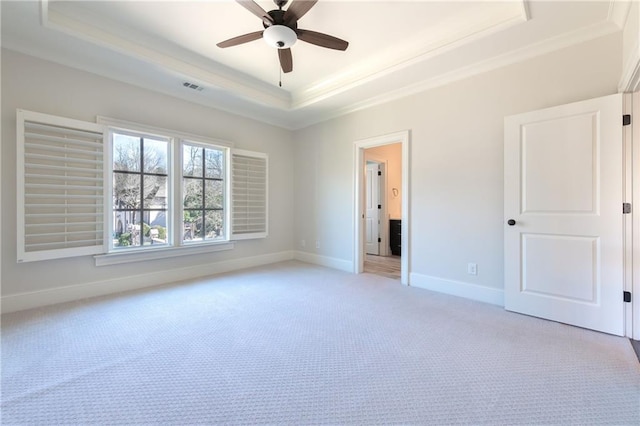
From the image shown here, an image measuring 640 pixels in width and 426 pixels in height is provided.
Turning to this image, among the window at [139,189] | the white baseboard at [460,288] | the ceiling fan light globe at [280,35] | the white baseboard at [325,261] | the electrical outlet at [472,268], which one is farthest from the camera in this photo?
the white baseboard at [325,261]

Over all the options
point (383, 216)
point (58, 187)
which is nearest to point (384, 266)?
point (383, 216)

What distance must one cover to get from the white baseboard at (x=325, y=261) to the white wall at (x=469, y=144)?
1.17 m

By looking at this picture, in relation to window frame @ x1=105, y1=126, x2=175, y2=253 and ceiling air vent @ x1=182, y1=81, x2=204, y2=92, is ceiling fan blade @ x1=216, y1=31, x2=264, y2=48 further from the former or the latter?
window frame @ x1=105, y1=126, x2=175, y2=253

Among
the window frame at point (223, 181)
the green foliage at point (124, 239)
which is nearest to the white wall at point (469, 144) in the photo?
the window frame at point (223, 181)

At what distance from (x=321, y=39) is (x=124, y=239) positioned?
3322mm

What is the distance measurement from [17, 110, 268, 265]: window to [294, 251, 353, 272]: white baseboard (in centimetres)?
90

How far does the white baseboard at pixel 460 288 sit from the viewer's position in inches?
119

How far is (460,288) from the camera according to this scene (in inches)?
130

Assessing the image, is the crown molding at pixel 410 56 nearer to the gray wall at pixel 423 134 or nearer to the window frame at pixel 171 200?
the gray wall at pixel 423 134

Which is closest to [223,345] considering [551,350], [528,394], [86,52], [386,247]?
[528,394]

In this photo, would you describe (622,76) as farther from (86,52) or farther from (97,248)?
(97,248)

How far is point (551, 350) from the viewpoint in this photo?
2.06 metres

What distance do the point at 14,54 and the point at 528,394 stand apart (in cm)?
515

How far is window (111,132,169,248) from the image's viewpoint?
343cm
